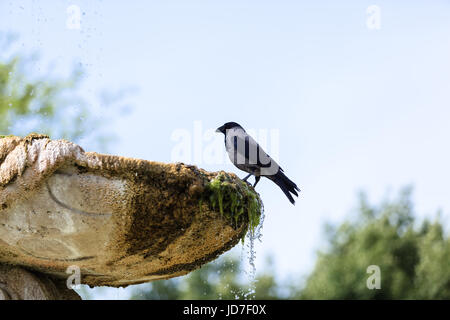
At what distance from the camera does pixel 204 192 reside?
4578 mm

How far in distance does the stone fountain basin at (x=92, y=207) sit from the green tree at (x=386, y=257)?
19232 mm

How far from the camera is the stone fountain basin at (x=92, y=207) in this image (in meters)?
4.29

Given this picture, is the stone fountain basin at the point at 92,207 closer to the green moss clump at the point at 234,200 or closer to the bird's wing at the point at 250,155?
the green moss clump at the point at 234,200

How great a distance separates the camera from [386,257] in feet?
79.7

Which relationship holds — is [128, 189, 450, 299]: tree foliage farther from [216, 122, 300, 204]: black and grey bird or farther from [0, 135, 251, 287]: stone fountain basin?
[0, 135, 251, 287]: stone fountain basin

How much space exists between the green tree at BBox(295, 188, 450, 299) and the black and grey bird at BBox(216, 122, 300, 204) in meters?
17.5

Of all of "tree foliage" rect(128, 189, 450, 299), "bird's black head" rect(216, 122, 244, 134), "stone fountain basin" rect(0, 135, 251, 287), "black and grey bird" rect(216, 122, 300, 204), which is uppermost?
"bird's black head" rect(216, 122, 244, 134)

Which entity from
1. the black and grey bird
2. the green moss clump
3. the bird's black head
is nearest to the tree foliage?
the bird's black head

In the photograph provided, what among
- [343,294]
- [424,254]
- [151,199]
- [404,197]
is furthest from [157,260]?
[404,197]

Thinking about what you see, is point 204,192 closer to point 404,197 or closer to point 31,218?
point 31,218

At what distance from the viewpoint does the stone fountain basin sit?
169 inches

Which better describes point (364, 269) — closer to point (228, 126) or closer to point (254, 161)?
point (228, 126)

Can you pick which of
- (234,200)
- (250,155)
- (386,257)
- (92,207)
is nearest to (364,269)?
(386,257)
